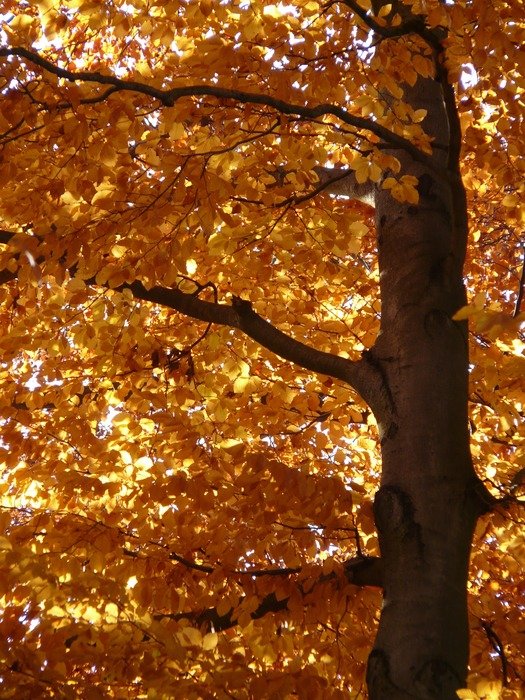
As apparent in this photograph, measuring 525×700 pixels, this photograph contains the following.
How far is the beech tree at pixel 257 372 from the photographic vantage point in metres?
3.01

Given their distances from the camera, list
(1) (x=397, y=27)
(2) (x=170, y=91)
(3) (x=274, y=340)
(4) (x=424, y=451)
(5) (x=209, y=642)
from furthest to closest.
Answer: (3) (x=274, y=340)
(1) (x=397, y=27)
(4) (x=424, y=451)
(2) (x=170, y=91)
(5) (x=209, y=642)

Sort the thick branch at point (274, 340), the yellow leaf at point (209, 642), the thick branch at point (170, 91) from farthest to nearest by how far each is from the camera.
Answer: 1. the thick branch at point (274, 340)
2. the thick branch at point (170, 91)
3. the yellow leaf at point (209, 642)

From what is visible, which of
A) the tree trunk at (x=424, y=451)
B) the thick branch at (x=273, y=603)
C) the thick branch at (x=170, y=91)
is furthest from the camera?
the thick branch at (x=273, y=603)

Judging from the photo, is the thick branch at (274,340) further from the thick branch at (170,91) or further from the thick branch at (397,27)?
the thick branch at (397,27)

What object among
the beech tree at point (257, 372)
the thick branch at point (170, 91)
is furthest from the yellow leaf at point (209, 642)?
the thick branch at point (170, 91)

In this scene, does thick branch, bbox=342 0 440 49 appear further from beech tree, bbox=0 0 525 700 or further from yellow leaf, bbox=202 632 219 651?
yellow leaf, bbox=202 632 219 651

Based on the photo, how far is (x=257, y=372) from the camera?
5.83 meters

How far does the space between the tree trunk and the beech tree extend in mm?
11

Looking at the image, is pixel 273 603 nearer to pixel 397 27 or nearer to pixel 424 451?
pixel 424 451

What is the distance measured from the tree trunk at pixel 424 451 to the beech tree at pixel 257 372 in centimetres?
1

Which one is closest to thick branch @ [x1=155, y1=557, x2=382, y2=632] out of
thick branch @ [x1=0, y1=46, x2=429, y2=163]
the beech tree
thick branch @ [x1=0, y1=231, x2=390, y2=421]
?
the beech tree

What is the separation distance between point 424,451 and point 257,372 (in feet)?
8.46

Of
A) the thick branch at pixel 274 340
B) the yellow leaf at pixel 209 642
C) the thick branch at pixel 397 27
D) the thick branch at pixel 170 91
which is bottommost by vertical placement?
the yellow leaf at pixel 209 642

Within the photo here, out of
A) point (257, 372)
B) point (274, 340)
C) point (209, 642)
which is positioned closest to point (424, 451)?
point (274, 340)
